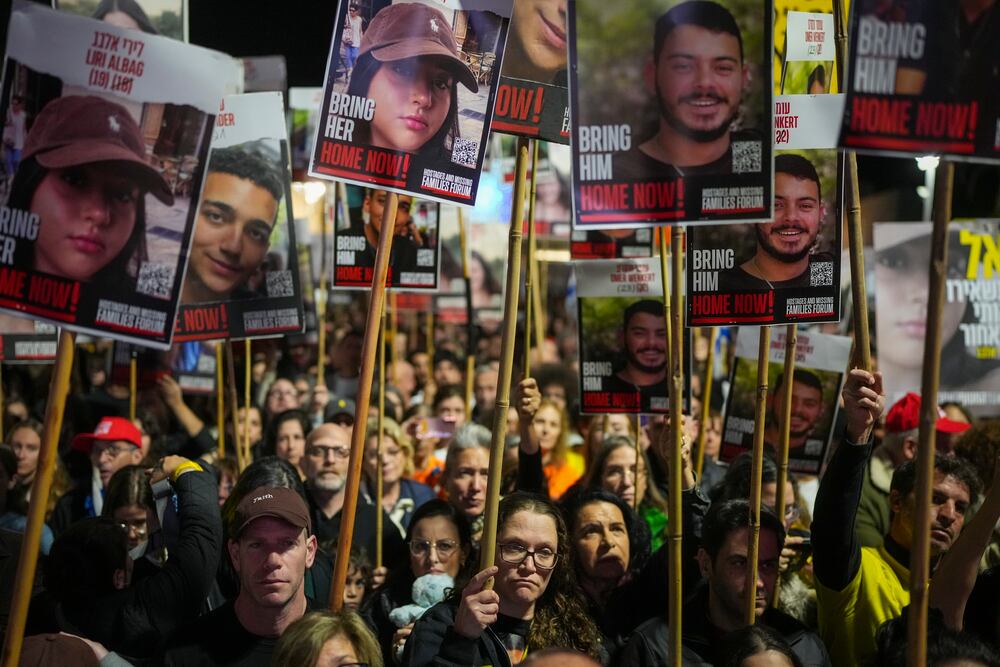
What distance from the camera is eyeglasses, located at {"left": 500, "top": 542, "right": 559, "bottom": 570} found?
4172 millimetres

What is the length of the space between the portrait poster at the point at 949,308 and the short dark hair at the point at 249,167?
12.8 ft

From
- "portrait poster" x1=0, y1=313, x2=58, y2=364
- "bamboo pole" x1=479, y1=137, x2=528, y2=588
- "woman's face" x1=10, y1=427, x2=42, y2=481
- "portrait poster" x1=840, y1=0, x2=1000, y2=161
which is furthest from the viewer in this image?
"portrait poster" x1=0, y1=313, x2=58, y2=364

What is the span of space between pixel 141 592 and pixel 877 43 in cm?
294

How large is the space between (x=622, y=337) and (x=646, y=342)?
13 cm

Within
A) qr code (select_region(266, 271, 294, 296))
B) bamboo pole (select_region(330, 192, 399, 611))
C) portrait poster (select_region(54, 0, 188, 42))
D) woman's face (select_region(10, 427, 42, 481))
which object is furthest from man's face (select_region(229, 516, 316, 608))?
woman's face (select_region(10, 427, 42, 481))

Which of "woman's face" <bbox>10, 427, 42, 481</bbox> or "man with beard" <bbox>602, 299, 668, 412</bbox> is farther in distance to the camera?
"woman's face" <bbox>10, 427, 42, 481</bbox>

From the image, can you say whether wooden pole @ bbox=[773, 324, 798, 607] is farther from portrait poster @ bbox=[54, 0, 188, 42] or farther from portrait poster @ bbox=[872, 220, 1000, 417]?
portrait poster @ bbox=[872, 220, 1000, 417]

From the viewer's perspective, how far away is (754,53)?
11.4 feet

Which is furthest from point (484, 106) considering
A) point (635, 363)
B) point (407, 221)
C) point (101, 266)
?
point (407, 221)

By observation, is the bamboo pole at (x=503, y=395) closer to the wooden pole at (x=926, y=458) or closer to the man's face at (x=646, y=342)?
the wooden pole at (x=926, y=458)

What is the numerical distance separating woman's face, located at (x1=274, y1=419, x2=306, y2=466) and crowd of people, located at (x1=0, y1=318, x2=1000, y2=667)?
0.64m

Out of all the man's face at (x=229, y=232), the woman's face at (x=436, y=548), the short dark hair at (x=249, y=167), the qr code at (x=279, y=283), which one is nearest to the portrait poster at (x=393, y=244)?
the qr code at (x=279, y=283)

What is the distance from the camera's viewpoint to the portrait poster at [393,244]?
6.63m

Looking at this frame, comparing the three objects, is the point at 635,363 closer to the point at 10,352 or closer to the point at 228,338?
the point at 228,338
